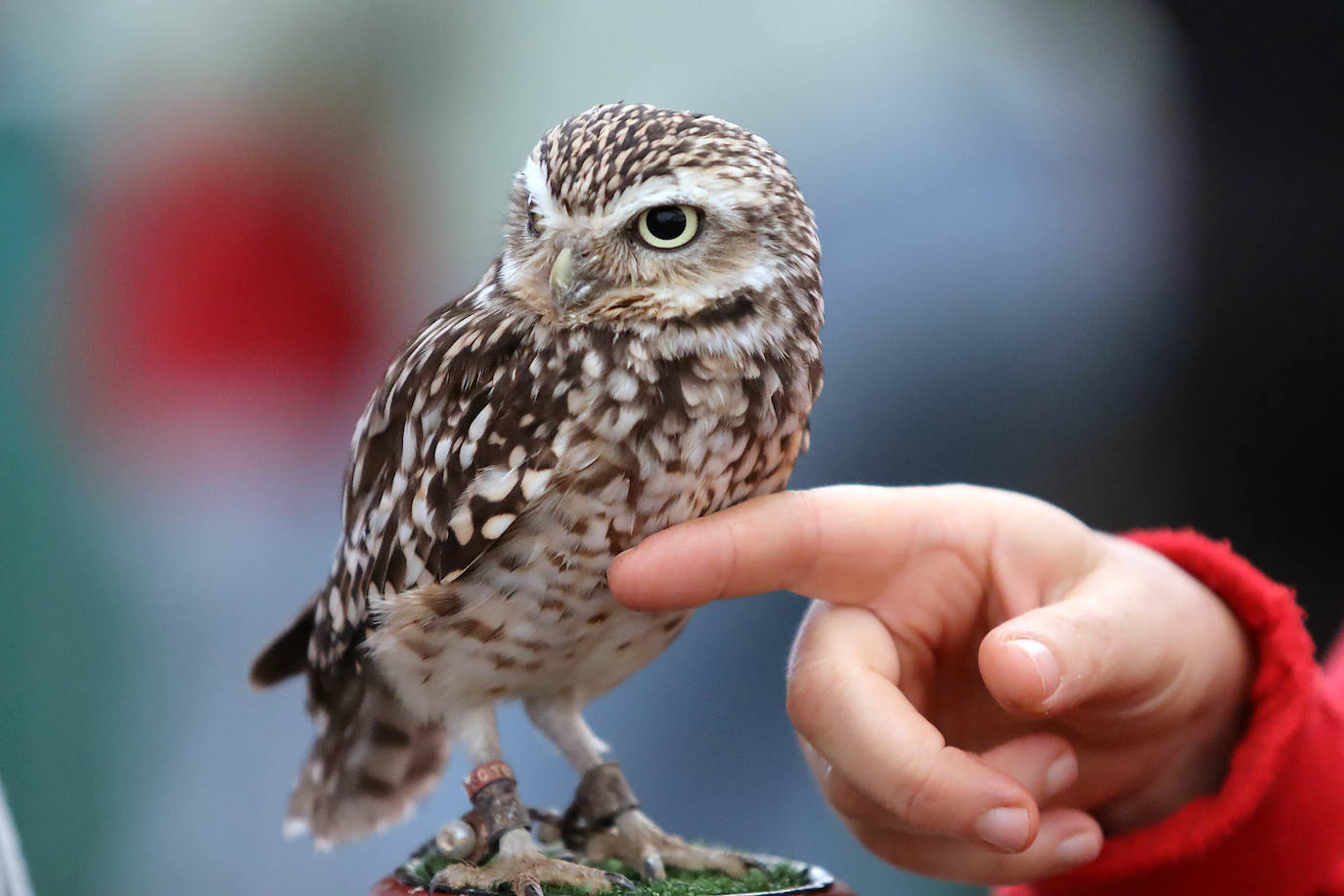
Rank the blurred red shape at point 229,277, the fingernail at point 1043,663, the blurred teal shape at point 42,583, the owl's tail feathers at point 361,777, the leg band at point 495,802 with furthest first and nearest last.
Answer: the blurred red shape at point 229,277
the blurred teal shape at point 42,583
the owl's tail feathers at point 361,777
the leg band at point 495,802
the fingernail at point 1043,663

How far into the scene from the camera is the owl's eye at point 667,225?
861 mm

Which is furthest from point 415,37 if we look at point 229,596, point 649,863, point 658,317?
point 649,863

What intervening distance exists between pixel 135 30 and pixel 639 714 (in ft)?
5.56

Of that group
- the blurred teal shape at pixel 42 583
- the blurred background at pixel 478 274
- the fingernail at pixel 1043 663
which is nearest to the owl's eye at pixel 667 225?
the fingernail at pixel 1043 663

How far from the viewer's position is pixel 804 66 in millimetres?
2172

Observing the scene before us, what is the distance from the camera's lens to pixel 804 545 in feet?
3.07

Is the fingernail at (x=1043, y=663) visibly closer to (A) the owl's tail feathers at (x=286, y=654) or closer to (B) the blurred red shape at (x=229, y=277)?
(A) the owl's tail feathers at (x=286, y=654)

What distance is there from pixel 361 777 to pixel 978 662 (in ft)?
2.19

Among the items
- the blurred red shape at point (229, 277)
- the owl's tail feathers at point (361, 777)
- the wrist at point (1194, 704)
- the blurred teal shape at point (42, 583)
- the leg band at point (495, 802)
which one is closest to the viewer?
the leg band at point (495, 802)

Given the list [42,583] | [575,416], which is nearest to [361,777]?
[575,416]

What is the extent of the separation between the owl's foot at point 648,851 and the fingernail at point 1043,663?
0.35 meters

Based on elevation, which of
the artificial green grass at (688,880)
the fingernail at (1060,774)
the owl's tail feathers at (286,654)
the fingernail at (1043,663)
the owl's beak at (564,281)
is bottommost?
the artificial green grass at (688,880)

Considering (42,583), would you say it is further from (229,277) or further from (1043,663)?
(1043,663)

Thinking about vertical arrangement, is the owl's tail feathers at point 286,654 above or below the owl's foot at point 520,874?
above
